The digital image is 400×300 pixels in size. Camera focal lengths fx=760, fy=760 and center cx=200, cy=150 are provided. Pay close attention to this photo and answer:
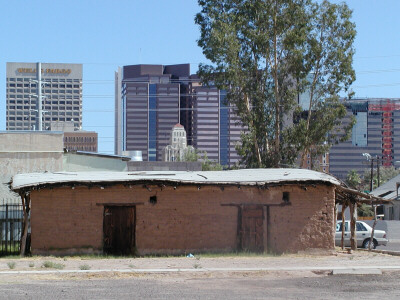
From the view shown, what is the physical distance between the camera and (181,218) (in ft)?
88.1

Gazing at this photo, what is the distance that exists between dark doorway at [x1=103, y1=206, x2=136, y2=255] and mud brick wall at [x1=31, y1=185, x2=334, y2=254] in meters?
0.22

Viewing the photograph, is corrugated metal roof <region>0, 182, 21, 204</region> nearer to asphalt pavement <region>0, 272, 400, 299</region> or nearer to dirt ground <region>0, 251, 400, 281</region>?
dirt ground <region>0, 251, 400, 281</region>

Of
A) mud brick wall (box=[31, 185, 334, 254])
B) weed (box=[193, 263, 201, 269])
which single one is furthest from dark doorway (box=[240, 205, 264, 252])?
weed (box=[193, 263, 201, 269])

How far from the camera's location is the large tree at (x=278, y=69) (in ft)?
149

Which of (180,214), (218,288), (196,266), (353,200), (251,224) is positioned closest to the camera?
(218,288)

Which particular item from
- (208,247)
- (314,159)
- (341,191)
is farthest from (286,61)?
(208,247)

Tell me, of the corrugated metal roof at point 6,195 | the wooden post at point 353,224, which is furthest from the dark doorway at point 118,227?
the corrugated metal roof at point 6,195

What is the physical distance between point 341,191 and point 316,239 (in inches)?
101

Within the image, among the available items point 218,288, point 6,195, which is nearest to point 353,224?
point 218,288

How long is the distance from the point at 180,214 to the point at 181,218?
15 cm

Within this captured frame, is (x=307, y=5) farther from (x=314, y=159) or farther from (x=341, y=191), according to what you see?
(x=341, y=191)

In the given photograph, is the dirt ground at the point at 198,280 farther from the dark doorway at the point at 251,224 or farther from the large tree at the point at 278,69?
the large tree at the point at 278,69

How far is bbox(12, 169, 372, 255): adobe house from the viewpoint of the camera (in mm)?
26609

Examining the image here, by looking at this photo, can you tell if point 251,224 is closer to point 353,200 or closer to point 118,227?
point 118,227
